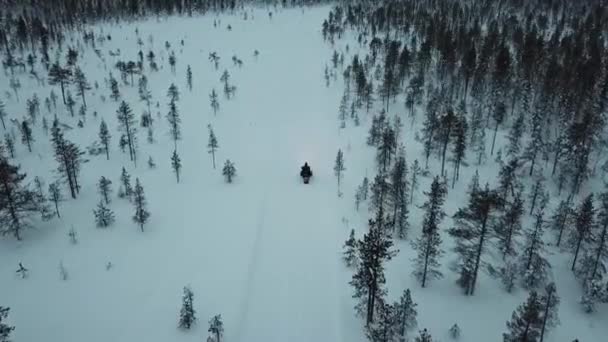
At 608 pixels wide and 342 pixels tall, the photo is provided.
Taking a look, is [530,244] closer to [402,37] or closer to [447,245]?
[447,245]

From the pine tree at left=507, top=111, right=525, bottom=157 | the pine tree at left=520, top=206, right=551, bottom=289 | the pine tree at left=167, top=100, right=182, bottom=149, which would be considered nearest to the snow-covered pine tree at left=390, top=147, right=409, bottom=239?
the pine tree at left=520, top=206, right=551, bottom=289

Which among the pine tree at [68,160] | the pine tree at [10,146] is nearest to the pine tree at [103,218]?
the pine tree at [68,160]

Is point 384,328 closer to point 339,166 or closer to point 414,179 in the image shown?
point 414,179

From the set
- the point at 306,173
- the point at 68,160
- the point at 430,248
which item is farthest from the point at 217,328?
the point at 68,160

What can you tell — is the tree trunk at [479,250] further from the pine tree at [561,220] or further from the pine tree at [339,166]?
the pine tree at [339,166]

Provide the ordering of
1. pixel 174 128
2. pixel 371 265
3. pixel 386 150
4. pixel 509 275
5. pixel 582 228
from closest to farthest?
pixel 371 265
pixel 509 275
pixel 582 228
pixel 386 150
pixel 174 128

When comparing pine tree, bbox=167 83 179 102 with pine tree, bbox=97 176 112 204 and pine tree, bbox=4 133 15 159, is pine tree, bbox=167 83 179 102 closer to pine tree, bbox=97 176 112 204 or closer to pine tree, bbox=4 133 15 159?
pine tree, bbox=4 133 15 159

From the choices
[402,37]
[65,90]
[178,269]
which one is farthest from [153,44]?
[178,269]
